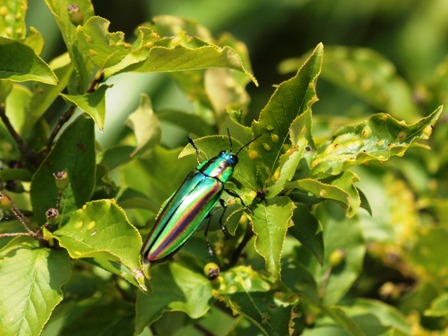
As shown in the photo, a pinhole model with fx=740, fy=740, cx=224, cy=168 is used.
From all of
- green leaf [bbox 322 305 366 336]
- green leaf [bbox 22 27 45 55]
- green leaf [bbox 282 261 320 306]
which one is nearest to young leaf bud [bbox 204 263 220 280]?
green leaf [bbox 282 261 320 306]

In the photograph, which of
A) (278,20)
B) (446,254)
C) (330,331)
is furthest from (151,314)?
(278,20)

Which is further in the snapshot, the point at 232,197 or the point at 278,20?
the point at 278,20

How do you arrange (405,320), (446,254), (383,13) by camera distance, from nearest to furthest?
1. (405,320)
2. (446,254)
3. (383,13)

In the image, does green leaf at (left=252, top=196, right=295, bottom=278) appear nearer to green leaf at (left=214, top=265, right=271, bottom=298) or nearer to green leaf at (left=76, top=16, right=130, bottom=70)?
green leaf at (left=214, top=265, right=271, bottom=298)

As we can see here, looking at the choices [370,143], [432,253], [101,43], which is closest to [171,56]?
[101,43]

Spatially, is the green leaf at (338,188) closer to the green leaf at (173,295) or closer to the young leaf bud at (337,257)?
the green leaf at (173,295)

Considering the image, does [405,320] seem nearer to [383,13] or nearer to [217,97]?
[217,97]
